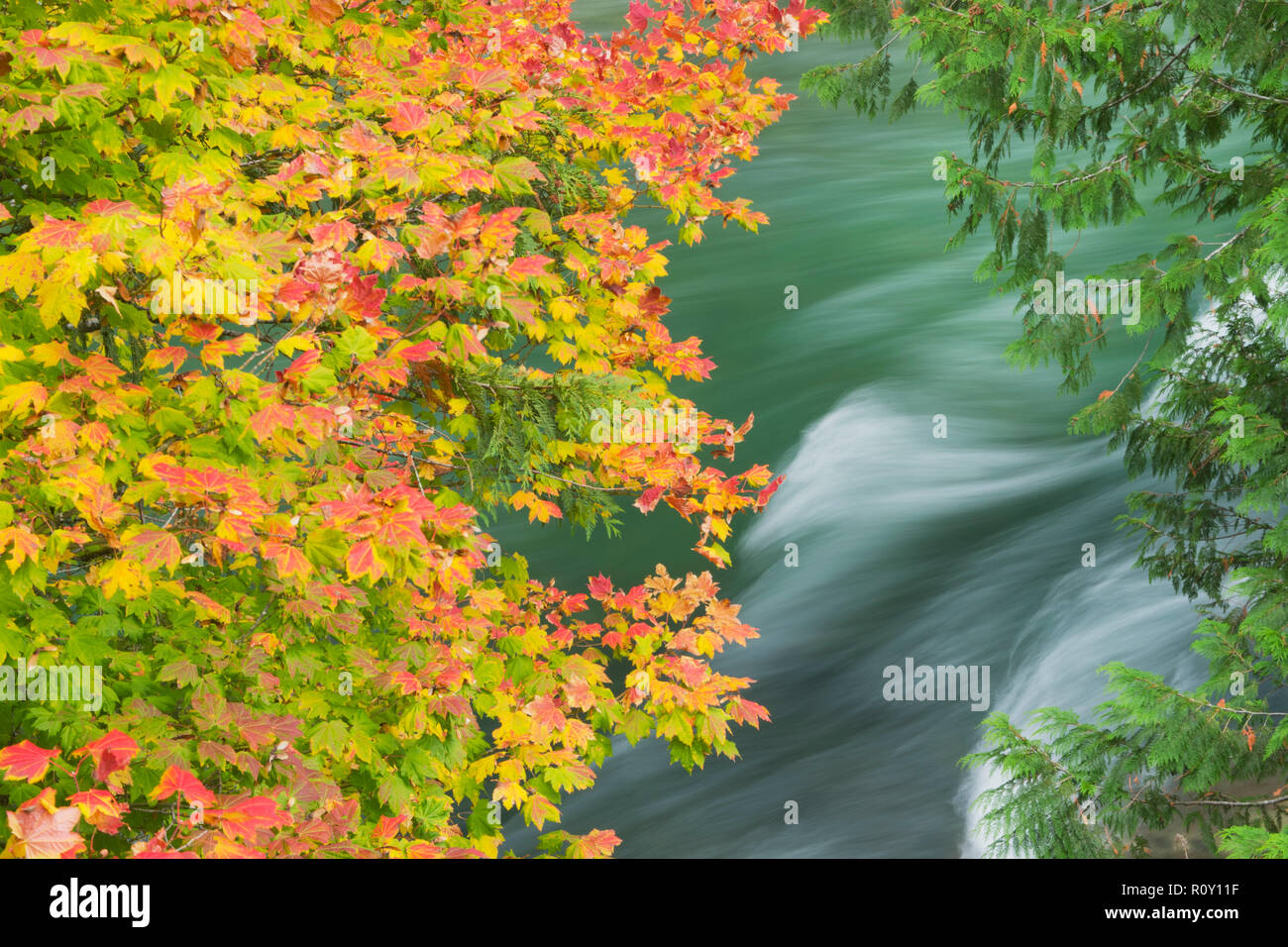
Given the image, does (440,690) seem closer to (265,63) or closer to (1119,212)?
(265,63)

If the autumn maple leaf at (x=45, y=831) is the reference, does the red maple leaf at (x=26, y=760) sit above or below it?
above

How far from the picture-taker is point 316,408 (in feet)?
7.89

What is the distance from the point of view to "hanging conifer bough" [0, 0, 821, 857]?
229 cm

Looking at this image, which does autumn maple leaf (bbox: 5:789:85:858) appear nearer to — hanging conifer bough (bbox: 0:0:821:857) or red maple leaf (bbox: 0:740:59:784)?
hanging conifer bough (bbox: 0:0:821:857)

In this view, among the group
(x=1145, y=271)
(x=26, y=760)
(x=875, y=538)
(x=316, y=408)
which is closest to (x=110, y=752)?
(x=26, y=760)

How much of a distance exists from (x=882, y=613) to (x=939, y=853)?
2.15 metres

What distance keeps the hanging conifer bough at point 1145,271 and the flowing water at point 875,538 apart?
316 cm

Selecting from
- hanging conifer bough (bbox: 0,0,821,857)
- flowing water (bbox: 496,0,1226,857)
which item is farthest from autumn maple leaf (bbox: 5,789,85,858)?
flowing water (bbox: 496,0,1226,857)

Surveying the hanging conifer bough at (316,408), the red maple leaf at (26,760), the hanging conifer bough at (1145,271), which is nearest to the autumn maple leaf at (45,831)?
the hanging conifer bough at (316,408)

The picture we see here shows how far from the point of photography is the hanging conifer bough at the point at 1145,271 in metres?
4.07

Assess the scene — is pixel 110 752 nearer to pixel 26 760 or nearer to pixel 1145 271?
pixel 26 760

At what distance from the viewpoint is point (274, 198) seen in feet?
10.0

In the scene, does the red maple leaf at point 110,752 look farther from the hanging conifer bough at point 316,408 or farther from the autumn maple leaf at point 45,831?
the autumn maple leaf at point 45,831

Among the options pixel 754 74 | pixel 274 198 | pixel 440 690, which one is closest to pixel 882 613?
pixel 440 690
